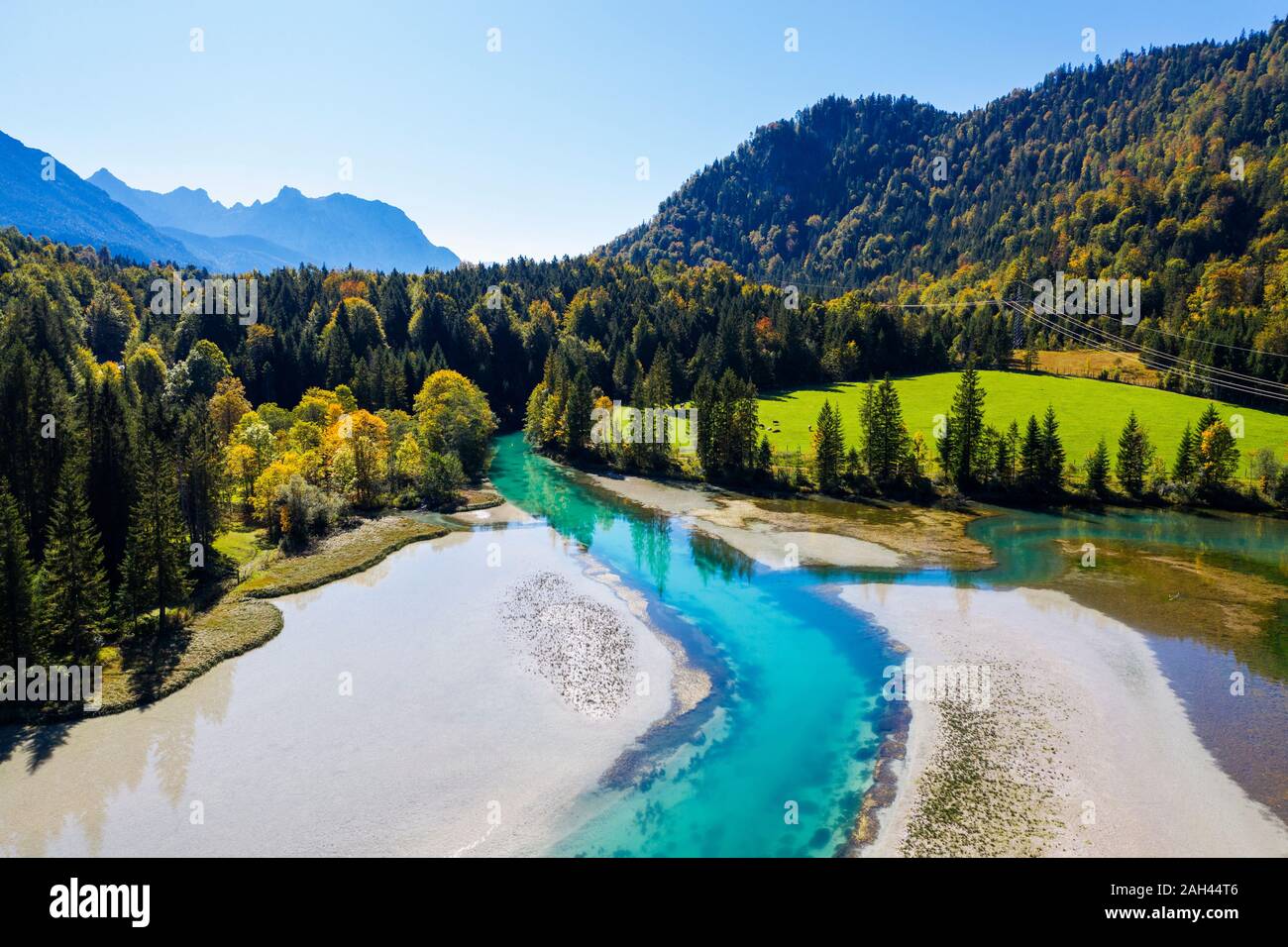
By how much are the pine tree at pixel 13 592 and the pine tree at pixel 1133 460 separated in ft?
325

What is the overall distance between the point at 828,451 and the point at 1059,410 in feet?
147

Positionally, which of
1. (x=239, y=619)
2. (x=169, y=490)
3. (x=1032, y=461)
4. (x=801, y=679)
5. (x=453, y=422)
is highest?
(x=453, y=422)

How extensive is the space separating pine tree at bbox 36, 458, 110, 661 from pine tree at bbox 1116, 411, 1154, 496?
97097mm

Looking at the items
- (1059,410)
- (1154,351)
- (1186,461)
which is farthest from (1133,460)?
(1154,351)

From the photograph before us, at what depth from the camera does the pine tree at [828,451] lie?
8794cm

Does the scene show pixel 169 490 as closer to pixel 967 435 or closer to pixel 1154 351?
pixel 967 435

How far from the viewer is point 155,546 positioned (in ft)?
147

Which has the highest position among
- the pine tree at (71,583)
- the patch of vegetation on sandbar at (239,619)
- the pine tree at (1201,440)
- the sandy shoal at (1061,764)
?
the pine tree at (1201,440)

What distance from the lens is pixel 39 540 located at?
161 feet

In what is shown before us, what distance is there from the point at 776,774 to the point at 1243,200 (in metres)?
217

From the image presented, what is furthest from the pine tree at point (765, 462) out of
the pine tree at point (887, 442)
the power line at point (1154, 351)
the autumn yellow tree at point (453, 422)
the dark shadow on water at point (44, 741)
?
the power line at point (1154, 351)

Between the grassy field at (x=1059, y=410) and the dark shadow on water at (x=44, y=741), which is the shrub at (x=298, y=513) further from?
the grassy field at (x=1059, y=410)
